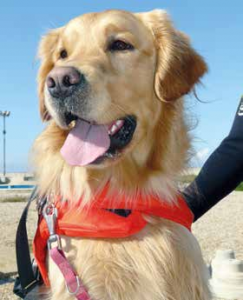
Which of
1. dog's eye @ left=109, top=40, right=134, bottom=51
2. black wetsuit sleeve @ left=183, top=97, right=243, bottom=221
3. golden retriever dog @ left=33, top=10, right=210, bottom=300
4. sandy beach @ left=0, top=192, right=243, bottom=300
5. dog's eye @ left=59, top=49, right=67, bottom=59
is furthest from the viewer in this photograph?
sandy beach @ left=0, top=192, right=243, bottom=300

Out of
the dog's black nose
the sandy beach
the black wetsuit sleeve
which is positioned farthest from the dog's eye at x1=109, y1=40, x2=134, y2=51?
the sandy beach

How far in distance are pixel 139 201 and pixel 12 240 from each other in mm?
7934

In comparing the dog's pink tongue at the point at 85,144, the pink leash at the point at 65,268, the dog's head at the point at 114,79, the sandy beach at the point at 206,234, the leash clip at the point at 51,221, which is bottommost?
the sandy beach at the point at 206,234

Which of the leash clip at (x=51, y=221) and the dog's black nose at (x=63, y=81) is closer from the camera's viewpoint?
the dog's black nose at (x=63, y=81)

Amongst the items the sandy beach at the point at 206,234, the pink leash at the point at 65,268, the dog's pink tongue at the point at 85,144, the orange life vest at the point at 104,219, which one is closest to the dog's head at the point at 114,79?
the dog's pink tongue at the point at 85,144

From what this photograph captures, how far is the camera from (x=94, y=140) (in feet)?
10.4

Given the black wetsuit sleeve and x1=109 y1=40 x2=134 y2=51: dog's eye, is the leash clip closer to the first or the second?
x1=109 y1=40 x2=134 y2=51: dog's eye

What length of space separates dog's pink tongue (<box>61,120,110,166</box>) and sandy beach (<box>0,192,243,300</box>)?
13.1 feet

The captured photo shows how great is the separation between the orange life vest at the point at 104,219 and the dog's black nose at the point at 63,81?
2.49 ft

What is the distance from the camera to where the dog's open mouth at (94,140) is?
313 centimetres

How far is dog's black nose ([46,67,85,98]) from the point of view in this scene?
113 inches

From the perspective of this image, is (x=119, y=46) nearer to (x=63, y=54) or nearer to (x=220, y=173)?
(x=63, y=54)

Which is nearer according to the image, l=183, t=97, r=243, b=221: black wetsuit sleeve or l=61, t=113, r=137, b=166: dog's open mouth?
l=61, t=113, r=137, b=166: dog's open mouth

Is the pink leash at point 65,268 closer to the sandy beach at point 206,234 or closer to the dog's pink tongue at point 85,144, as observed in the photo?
the dog's pink tongue at point 85,144
